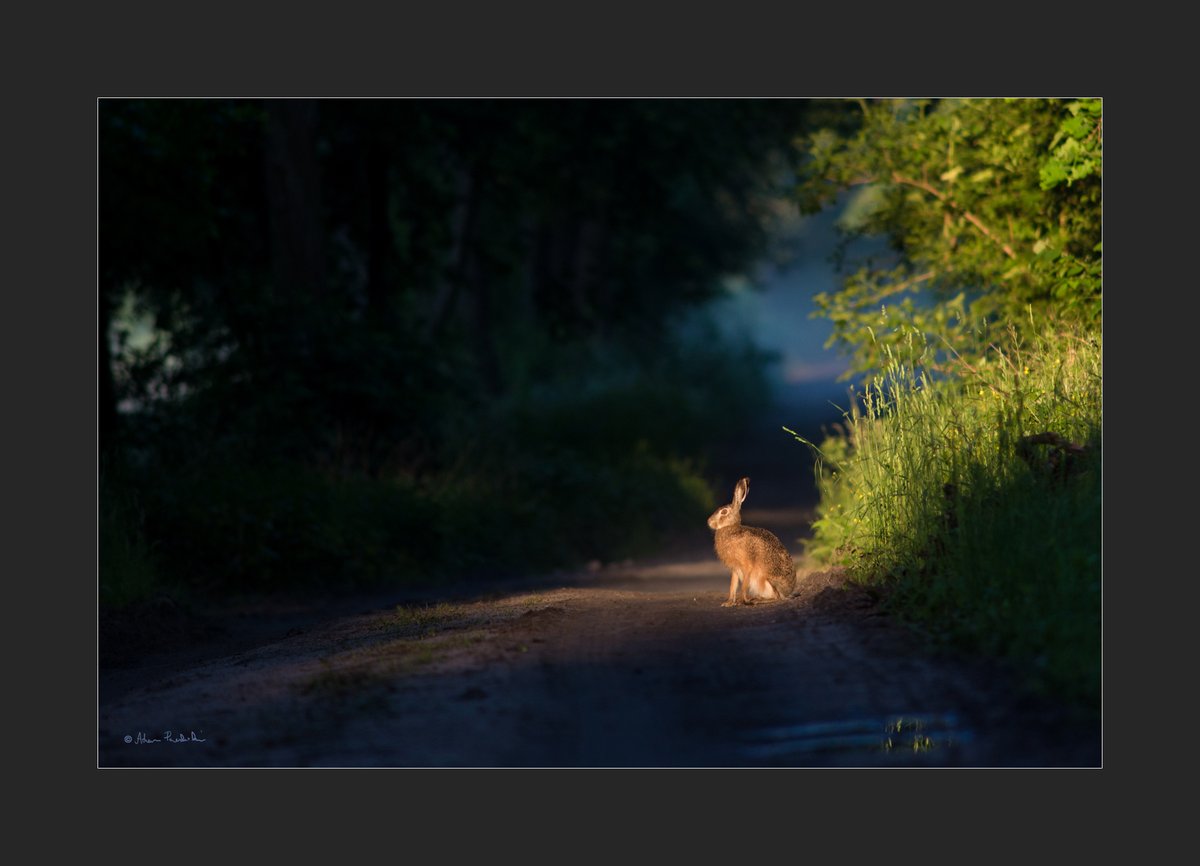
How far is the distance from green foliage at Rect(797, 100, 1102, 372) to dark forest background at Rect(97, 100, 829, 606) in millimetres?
6390

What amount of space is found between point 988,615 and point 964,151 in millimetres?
7238

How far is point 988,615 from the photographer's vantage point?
8555 millimetres

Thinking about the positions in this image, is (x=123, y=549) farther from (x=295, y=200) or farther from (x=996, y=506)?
(x=295, y=200)

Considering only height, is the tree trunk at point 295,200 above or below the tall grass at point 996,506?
above

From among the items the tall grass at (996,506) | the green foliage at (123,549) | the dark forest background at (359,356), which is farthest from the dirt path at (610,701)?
the dark forest background at (359,356)

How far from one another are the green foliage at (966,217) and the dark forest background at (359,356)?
6.39 meters

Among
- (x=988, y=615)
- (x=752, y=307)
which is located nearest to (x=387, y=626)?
(x=988, y=615)

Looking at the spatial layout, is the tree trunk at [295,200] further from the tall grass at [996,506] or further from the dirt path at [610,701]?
the dirt path at [610,701]

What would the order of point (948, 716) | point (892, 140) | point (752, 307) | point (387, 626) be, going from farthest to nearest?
point (752, 307), point (892, 140), point (387, 626), point (948, 716)

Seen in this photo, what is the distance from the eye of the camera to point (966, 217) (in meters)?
14.8

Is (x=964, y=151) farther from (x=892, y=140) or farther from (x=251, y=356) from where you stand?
(x=251, y=356)

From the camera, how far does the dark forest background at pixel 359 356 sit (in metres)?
16.6

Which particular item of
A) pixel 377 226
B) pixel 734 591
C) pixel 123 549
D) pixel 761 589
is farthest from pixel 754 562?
pixel 377 226
